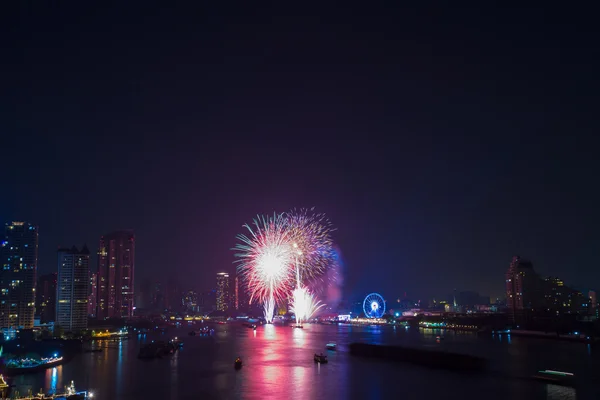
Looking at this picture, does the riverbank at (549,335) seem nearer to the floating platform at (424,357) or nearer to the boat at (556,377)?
the floating platform at (424,357)

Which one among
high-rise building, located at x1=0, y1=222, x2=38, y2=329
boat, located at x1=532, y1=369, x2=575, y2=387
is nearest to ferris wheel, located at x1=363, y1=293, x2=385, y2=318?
high-rise building, located at x1=0, y1=222, x2=38, y2=329

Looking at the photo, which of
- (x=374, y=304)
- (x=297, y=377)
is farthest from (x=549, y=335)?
(x=297, y=377)

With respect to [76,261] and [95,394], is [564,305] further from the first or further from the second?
[95,394]

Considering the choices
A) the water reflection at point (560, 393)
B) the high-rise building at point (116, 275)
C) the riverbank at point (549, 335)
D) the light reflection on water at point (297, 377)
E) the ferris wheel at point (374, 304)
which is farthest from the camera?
the high-rise building at point (116, 275)

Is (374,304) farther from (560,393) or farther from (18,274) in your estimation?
(560,393)

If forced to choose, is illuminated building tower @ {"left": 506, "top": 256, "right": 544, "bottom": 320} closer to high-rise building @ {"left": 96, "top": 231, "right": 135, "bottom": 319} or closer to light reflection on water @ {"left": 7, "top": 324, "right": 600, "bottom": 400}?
light reflection on water @ {"left": 7, "top": 324, "right": 600, "bottom": 400}

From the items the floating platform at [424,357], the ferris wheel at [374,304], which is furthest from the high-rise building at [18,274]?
the ferris wheel at [374,304]
